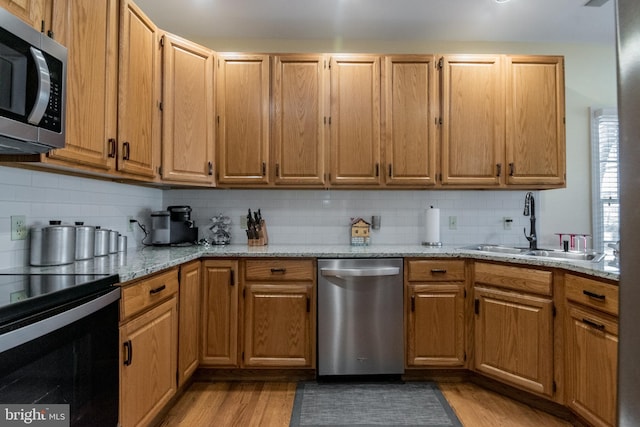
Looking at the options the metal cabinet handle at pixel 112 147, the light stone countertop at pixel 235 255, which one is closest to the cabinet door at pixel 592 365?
the light stone countertop at pixel 235 255

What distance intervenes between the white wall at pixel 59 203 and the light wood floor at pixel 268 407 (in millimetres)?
1188

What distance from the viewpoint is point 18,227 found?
5.31 feet

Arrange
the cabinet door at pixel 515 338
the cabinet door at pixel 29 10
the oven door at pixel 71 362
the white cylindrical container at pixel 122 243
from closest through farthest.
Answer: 1. the oven door at pixel 71 362
2. the cabinet door at pixel 29 10
3. the cabinet door at pixel 515 338
4. the white cylindrical container at pixel 122 243

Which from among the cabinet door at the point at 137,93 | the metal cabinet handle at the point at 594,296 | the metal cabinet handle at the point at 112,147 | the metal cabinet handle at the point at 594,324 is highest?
the cabinet door at the point at 137,93

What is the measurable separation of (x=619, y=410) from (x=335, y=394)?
2.05m

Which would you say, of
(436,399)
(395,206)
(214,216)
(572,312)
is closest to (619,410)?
(572,312)

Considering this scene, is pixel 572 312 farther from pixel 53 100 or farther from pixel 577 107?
pixel 53 100

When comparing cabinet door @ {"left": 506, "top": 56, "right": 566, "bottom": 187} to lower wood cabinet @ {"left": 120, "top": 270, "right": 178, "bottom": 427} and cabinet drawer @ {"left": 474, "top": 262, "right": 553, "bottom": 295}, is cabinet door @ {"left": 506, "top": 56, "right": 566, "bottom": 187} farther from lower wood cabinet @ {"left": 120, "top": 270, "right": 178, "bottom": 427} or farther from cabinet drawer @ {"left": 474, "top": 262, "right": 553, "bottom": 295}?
lower wood cabinet @ {"left": 120, "top": 270, "right": 178, "bottom": 427}

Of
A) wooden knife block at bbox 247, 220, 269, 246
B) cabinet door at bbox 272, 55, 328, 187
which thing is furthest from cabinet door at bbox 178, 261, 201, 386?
cabinet door at bbox 272, 55, 328, 187

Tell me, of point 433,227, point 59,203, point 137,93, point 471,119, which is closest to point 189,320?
point 59,203

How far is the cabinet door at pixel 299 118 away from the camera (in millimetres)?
2625

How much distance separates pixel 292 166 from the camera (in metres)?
2.63

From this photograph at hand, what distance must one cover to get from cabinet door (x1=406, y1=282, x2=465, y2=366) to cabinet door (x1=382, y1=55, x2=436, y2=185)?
2.77 ft

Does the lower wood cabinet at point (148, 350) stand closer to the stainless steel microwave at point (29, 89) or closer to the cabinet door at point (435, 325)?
the stainless steel microwave at point (29, 89)
